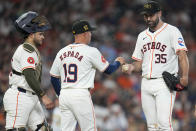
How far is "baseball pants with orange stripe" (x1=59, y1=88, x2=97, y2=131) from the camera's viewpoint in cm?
645

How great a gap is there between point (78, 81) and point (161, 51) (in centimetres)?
132

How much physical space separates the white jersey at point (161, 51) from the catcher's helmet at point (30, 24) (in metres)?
1.59

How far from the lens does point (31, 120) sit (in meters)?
6.69

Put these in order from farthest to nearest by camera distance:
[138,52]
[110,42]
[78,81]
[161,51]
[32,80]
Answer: [110,42] < [138,52] < [161,51] < [78,81] < [32,80]

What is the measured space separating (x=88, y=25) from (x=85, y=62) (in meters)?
0.58

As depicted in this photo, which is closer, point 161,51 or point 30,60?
point 30,60

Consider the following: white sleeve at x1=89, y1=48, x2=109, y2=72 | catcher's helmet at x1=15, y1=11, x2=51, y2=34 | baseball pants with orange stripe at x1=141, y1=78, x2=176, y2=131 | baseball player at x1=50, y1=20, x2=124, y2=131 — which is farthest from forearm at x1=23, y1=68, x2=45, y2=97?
baseball pants with orange stripe at x1=141, y1=78, x2=176, y2=131

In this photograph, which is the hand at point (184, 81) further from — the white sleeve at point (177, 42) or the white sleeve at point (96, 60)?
the white sleeve at point (96, 60)

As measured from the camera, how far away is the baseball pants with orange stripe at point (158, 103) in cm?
652

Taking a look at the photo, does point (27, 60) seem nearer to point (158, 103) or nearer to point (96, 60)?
point (96, 60)

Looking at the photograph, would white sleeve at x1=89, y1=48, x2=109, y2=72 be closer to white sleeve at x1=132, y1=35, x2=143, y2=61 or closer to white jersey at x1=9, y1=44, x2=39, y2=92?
white sleeve at x1=132, y1=35, x2=143, y2=61

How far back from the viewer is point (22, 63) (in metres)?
6.47


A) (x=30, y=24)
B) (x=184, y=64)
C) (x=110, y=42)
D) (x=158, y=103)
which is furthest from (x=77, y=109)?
(x=110, y=42)

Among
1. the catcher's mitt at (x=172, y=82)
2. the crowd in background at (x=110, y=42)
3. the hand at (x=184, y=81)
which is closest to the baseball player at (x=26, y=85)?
the catcher's mitt at (x=172, y=82)
